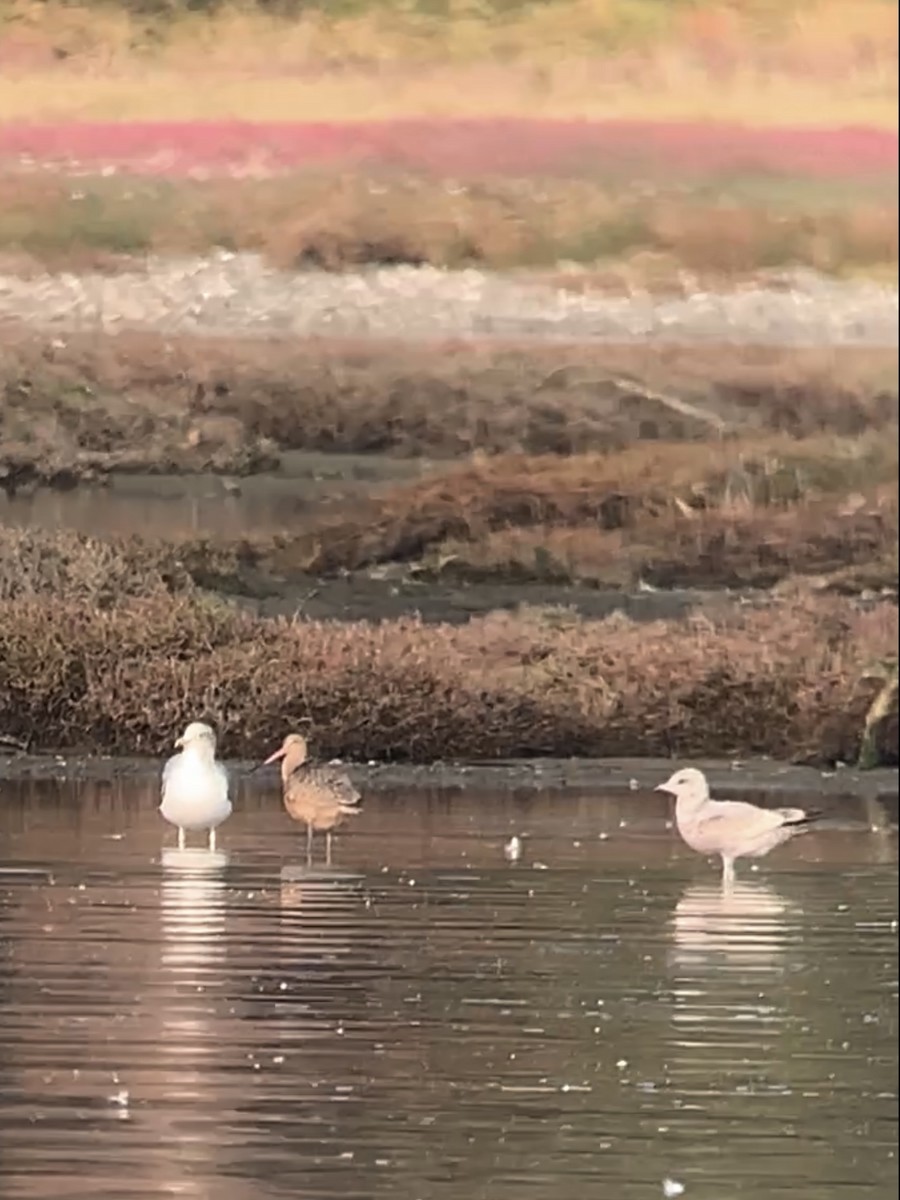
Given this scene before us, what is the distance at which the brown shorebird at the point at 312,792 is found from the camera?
1.27 meters

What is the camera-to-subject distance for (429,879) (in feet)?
4.23

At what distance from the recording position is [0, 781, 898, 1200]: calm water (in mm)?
1233

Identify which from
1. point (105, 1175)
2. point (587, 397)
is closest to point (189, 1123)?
point (105, 1175)

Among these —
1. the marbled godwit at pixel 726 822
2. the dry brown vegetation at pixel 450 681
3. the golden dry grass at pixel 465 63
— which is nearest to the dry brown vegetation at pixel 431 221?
the golden dry grass at pixel 465 63

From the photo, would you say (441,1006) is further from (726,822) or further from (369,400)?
(369,400)

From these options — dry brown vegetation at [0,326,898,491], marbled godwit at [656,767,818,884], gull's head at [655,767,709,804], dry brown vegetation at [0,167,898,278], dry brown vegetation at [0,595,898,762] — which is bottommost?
marbled godwit at [656,767,818,884]

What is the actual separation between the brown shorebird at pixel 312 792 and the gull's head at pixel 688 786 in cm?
21

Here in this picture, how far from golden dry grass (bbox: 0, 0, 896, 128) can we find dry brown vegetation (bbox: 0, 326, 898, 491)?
0.53ft

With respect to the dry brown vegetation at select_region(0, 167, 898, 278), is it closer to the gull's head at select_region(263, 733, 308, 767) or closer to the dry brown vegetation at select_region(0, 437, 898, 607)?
the dry brown vegetation at select_region(0, 437, 898, 607)

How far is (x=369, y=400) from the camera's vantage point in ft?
4.26

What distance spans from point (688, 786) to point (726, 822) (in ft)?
0.11

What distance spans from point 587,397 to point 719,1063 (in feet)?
1.49

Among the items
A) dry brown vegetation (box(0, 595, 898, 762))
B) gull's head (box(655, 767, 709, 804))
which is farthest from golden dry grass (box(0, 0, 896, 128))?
gull's head (box(655, 767, 709, 804))

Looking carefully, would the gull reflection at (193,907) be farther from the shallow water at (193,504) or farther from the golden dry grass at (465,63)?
the golden dry grass at (465,63)
